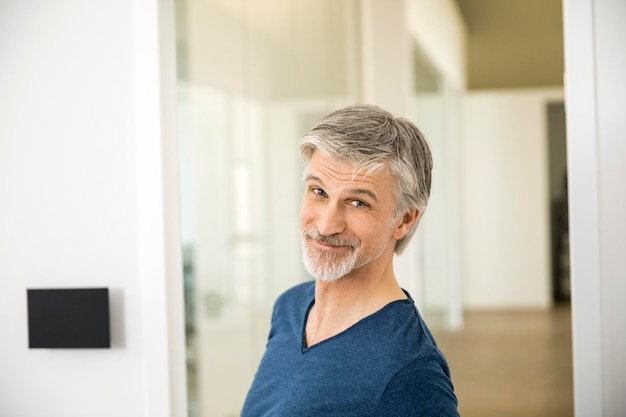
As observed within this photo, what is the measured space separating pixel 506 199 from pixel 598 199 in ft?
28.7

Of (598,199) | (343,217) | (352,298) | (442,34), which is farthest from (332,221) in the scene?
(442,34)

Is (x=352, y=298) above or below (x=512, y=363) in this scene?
above

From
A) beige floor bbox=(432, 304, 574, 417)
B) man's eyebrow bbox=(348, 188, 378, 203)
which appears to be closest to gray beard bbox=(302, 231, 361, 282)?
man's eyebrow bbox=(348, 188, 378, 203)

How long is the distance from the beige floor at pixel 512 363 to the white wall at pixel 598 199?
3.71 m

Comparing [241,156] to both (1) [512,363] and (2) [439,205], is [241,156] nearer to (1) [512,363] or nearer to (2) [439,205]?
(2) [439,205]

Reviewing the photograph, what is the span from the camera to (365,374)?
178 cm

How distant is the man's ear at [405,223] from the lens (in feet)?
6.36

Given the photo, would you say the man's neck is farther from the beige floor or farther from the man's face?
the beige floor

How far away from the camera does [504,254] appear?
1045cm

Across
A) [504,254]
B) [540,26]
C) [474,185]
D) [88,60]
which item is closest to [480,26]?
[540,26]

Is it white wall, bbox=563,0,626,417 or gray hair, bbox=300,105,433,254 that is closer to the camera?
gray hair, bbox=300,105,433,254

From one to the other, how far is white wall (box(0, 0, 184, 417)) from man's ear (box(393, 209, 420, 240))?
2.48 feet

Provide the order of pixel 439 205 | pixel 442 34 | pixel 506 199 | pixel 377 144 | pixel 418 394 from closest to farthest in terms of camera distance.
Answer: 1. pixel 418 394
2. pixel 377 144
3. pixel 442 34
4. pixel 439 205
5. pixel 506 199

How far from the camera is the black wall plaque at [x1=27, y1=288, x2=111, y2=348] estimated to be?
7.51 ft
